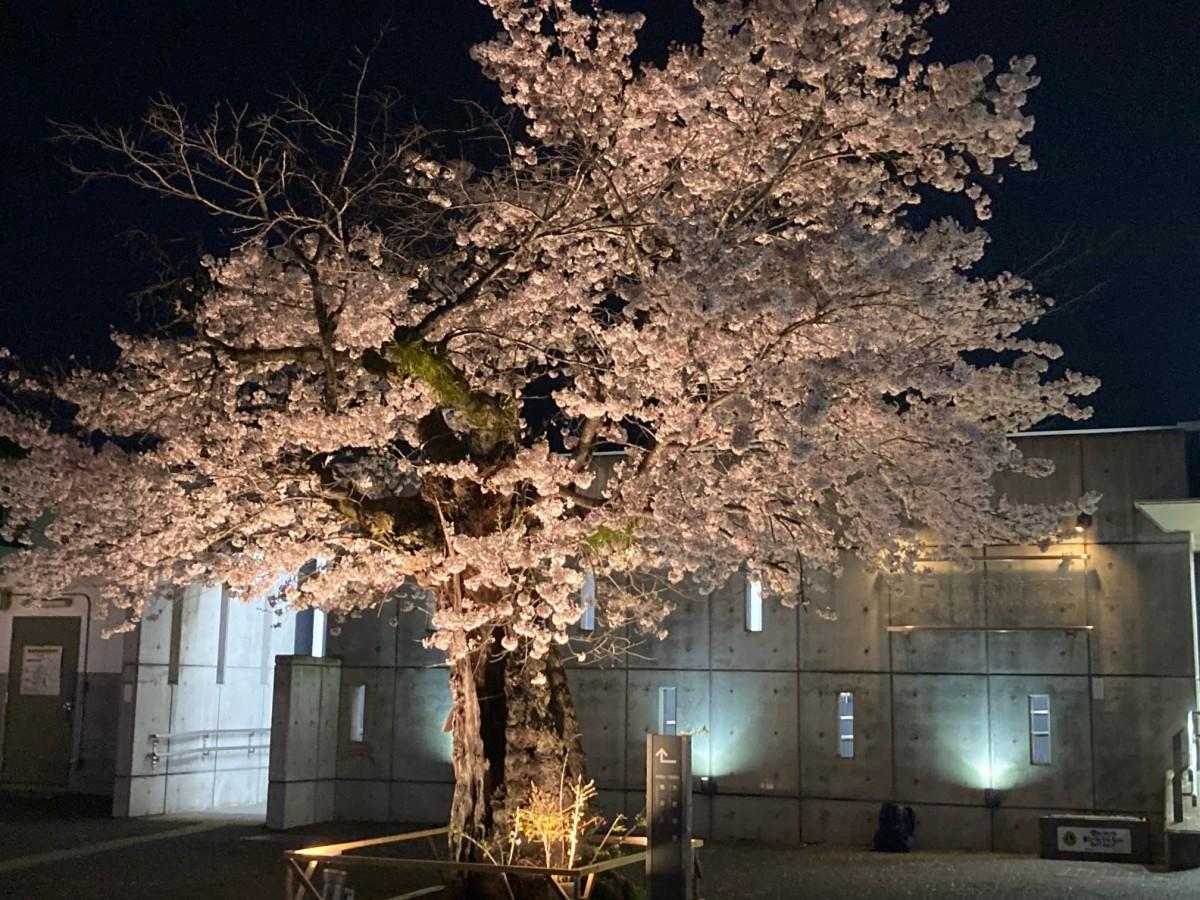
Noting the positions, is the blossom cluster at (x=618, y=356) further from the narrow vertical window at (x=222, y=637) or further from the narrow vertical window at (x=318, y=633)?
the narrow vertical window at (x=318, y=633)

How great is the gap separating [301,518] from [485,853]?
395cm

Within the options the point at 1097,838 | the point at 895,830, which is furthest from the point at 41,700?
the point at 1097,838

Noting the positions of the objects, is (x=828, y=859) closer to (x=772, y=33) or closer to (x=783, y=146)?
(x=783, y=146)

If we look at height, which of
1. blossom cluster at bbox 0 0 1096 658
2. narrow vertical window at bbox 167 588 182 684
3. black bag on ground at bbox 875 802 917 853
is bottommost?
black bag on ground at bbox 875 802 917 853

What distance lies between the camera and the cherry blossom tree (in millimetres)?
11031

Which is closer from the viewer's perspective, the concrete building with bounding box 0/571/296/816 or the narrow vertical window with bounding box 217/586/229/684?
the concrete building with bounding box 0/571/296/816

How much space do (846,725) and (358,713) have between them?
7.49 m

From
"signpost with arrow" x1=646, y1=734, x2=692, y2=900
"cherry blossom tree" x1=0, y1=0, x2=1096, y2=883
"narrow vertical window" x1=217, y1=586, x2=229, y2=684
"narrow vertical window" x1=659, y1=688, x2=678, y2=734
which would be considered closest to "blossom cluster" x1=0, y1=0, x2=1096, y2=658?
"cherry blossom tree" x1=0, y1=0, x2=1096, y2=883

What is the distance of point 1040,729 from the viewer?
652 inches

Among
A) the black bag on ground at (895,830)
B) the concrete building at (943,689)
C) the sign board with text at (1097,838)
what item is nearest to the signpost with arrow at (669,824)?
the concrete building at (943,689)

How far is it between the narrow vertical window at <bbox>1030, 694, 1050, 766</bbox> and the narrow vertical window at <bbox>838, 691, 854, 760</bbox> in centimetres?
232

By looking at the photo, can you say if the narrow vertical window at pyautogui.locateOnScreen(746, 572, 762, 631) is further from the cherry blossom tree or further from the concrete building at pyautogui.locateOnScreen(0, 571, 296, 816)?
the concrete building at pyautogui.locateOnScreen(0, 571, 296, 816)

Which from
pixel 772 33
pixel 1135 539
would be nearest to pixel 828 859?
pixel 1135 539

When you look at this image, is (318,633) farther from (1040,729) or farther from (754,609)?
(1040,729)
